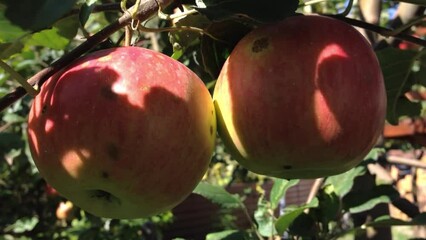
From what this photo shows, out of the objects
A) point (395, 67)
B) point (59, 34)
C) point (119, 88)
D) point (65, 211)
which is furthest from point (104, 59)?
point (65, 211)

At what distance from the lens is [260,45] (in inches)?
29.1

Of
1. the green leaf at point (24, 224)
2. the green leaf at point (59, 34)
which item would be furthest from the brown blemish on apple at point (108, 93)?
the green leaf at point (24, 224)

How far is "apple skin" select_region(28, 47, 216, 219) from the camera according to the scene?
0.65 m

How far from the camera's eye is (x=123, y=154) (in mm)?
641

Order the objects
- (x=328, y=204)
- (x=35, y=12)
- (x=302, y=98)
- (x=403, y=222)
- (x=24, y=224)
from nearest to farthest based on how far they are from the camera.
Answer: (x=35, y=12) → (x=302, y=98) → (x=403, y=222) → (x=328, y=204) → (x=24, y=224)

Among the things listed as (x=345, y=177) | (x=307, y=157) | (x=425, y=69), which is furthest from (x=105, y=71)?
(x=345, y=177)

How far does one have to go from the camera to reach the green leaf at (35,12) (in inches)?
21.8

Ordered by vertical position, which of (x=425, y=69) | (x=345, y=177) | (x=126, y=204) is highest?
(x=126, y=204)

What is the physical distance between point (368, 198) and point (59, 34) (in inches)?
36.8

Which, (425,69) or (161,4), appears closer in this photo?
(161,4)

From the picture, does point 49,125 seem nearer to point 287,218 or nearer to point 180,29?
point 180,29

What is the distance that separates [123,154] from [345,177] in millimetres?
1024

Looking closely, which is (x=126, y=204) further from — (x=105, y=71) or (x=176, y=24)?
(x=176, y=24)

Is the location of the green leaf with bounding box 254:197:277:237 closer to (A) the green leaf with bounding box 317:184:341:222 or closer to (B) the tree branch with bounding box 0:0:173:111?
(A) the green leaf with bounding box 317:184:341:222
